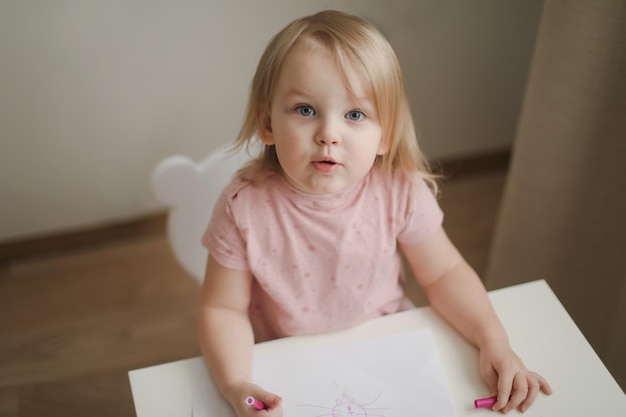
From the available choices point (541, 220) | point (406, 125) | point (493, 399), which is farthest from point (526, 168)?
point (493, 399)

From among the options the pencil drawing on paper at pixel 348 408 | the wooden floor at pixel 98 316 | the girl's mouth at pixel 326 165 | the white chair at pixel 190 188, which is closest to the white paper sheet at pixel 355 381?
the pencil drawing on paper at pixel 348 408

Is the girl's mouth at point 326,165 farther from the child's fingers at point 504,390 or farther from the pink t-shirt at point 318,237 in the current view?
the child's fingers at point 504,390

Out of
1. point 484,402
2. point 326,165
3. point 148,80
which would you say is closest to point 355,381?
point 484,402

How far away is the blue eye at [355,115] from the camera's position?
780 mm

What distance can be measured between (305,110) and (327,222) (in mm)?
185

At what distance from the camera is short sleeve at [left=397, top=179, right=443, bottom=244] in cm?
92

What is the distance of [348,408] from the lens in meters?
0.78

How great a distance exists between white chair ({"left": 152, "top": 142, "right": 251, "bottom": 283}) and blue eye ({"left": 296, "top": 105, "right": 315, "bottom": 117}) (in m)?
0.34

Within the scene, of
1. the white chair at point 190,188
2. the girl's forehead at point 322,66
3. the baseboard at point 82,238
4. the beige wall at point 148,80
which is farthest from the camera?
the baseboard at point 82,238

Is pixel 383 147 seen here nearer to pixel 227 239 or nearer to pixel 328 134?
pixel 328 134

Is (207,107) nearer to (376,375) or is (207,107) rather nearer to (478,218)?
(478,218)

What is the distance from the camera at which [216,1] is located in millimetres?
1497

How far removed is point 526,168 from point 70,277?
121 cm

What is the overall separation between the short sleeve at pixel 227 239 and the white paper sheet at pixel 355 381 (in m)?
0.13
